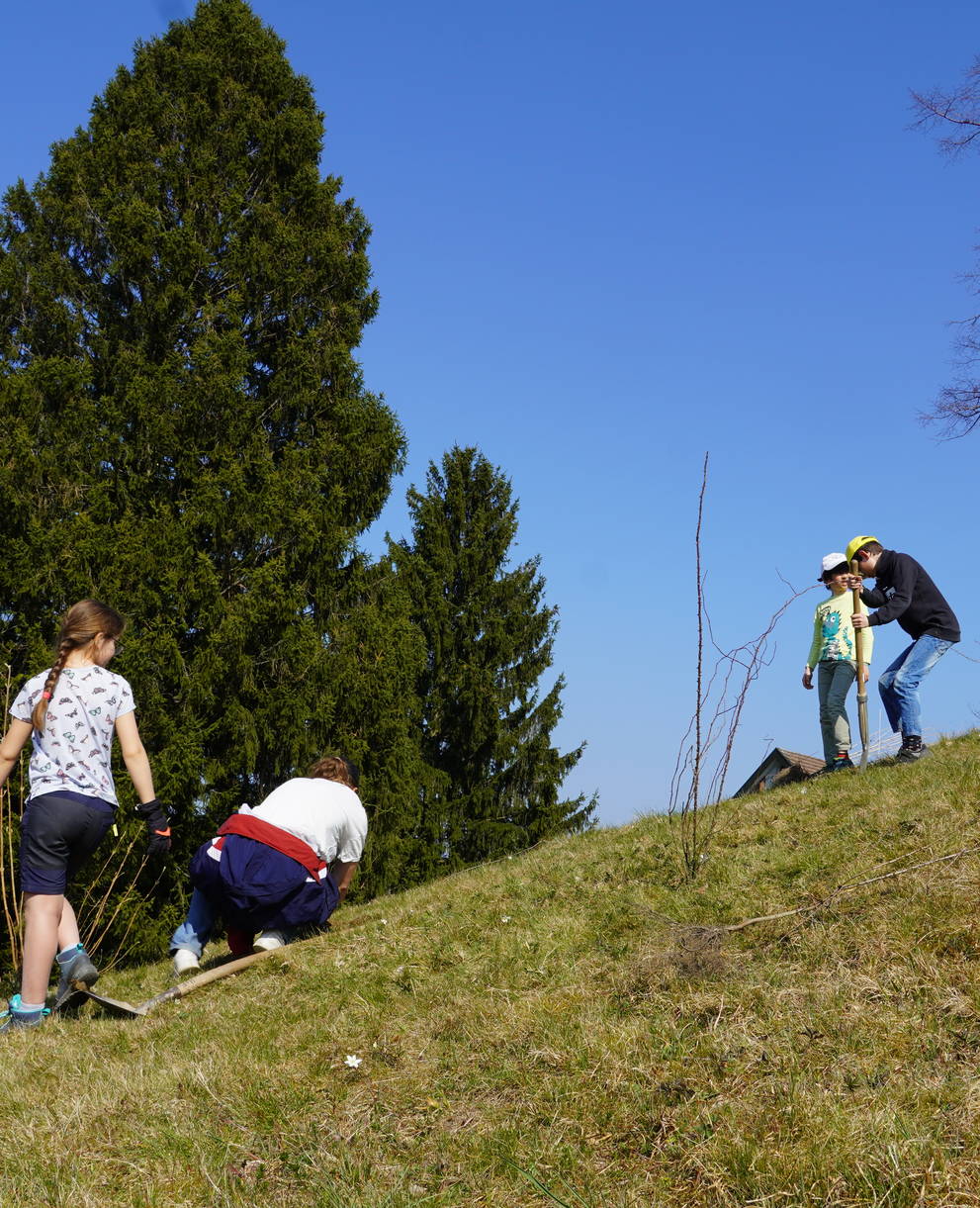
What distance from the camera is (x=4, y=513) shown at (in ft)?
31.0

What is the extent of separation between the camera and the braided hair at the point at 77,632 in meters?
5.09

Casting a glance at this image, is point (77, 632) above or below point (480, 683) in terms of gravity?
below

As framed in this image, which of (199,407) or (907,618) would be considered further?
(199,407)

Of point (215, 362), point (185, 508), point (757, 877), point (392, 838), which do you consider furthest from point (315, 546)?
point (757, 877)

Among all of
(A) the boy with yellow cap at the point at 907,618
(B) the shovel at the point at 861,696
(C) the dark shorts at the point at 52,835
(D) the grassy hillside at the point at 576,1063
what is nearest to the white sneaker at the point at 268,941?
(D) the grassy hillside at the point at 576,1063

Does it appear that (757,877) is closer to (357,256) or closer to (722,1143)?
(722,1143)

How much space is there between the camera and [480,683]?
2202cm

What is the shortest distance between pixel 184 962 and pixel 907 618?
6.50 m

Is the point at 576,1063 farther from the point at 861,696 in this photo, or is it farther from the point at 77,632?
the point at 861,696

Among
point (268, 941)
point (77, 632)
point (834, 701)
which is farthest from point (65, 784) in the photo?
point (834, 701)

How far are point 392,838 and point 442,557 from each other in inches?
420

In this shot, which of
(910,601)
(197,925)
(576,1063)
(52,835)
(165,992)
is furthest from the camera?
(910,601)

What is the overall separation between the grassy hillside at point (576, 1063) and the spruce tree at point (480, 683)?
52.0 ft

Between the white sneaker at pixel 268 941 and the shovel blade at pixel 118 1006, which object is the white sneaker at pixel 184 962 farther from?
the shovel blade at pixel 118 1006
